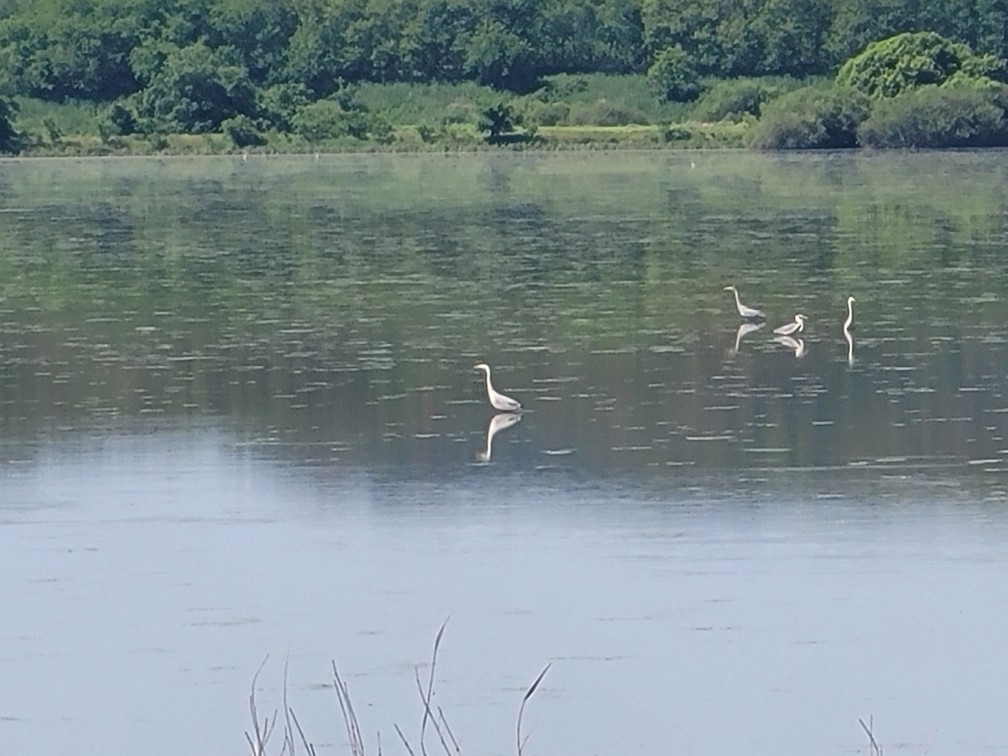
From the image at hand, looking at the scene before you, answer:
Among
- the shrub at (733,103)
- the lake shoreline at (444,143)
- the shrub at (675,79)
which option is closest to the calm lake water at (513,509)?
the lake shoreline at (444,143)

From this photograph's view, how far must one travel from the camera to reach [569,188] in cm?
4097

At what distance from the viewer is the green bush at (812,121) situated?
6519 centimetres

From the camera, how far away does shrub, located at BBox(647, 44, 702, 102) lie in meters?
79.4

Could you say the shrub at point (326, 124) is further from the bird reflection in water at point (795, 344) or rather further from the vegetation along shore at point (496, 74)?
the bird reflection in water at point (795, 344)

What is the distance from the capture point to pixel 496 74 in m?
83.6

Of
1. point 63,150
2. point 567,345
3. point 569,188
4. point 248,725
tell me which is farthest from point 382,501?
point 63,150

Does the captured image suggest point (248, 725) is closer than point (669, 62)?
Yes

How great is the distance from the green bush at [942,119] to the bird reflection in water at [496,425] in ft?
176

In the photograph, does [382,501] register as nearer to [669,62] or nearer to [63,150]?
[63,150]

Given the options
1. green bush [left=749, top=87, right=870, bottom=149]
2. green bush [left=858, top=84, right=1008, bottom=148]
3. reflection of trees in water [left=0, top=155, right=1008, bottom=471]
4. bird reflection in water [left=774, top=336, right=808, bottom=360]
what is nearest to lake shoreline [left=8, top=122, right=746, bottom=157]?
green bush [left=749, top=87, right=870, bottom=149]

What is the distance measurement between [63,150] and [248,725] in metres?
63.4

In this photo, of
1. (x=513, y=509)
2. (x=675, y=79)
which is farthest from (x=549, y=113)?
(x=513, y=509)

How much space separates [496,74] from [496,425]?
7165cm

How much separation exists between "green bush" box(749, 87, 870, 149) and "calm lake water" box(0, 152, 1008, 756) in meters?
42.9
